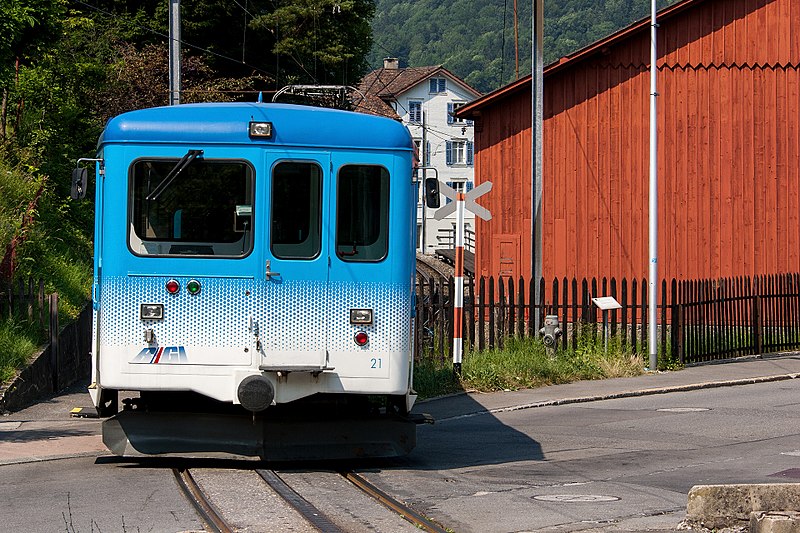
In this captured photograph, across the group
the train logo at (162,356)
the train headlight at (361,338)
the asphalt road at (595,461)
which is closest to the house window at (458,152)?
the asphalt road at (595,461)

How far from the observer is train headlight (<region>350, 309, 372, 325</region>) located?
11.1 m

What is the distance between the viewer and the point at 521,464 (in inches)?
470

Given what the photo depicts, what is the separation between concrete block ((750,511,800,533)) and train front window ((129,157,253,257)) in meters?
5.12

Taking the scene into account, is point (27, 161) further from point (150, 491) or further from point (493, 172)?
point (150, 491)

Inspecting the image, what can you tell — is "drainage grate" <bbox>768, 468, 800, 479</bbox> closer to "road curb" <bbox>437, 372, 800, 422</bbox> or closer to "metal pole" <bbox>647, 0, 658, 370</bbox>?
"road curb" <bbox>437, 372, 800, 422</bbox>

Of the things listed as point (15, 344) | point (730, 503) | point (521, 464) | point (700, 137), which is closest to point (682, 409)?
point (521, 464)

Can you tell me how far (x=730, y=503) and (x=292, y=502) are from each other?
10.3ft

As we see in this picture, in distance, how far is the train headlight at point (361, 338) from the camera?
11.0m

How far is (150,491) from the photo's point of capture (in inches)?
390

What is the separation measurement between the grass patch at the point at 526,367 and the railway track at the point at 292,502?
7.14 metres

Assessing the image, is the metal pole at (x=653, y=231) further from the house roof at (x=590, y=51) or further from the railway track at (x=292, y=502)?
the railway track at (x=292, y=502)

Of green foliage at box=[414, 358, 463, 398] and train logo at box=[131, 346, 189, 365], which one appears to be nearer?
train logo at box=[131, 346, 189, 365]

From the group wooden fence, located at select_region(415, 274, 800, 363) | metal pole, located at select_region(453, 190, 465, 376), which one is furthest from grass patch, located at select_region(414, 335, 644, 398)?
metal pole, located at select_region(453, 190, 465, 376)

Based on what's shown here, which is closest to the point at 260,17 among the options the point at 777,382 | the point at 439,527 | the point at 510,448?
the point at 777,382
